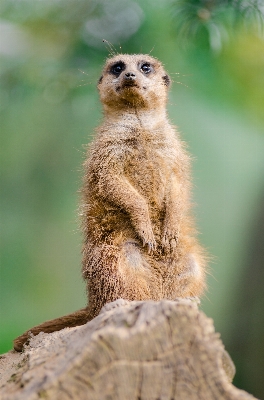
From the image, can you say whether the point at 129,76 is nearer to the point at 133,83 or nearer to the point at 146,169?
the point at 133,83

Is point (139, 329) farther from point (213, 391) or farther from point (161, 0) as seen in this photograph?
point (161, 0)

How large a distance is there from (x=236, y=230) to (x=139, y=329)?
7.62 ft

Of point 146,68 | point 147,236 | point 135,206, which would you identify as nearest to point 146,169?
point 135,206

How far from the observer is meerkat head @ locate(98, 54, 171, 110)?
7.48 ft

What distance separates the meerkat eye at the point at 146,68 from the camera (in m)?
2.41

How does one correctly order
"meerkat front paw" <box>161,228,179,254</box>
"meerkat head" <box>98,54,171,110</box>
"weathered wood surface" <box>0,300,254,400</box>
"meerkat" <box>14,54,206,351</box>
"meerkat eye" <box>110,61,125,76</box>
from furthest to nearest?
"meerkat eye" <box>110,61,125,76</box>
"meerkat head" <box>98,54,171,110</box>
"meerkat front paw" <box>161,228,179,254</box>
"meerkat" <box>14,54,206,351</box>
"weathered wood surface" <box>0,300,254,400</box>

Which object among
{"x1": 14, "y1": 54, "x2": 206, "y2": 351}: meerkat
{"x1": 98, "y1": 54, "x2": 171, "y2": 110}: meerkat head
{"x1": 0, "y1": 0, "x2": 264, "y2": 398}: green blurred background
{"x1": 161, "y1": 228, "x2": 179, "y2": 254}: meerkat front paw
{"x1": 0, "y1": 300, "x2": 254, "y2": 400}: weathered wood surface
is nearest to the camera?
{"x1": 0, "y1": 300, "x2": 254, "y2": 400}: weathered wood surface

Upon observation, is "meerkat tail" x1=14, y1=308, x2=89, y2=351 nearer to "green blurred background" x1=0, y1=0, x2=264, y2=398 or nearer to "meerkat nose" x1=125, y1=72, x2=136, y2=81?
"green blurred background" x1=0, y1=0, x2=264, y2=398

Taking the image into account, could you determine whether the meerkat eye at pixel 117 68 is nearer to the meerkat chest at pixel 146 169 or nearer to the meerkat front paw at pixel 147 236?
the meerkat chest at pixel 146 169

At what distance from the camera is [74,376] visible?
43.3 inches

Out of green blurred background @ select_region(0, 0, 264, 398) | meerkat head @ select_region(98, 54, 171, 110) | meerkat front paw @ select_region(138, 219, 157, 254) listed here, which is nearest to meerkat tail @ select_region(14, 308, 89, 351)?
meerkat front paw @ select_region(138, 219, 157, 254)

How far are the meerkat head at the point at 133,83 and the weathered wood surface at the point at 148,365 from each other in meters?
1.36

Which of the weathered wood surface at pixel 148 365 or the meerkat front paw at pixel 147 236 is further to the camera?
the meerkat front paw at pixel 147 236

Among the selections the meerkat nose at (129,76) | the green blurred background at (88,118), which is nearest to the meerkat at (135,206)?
the meerkat nose at (129,76)
